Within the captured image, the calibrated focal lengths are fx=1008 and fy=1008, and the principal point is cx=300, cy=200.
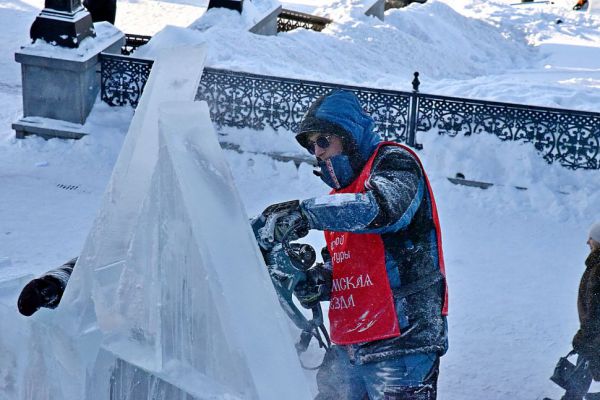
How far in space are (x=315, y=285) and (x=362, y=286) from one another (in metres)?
0.33

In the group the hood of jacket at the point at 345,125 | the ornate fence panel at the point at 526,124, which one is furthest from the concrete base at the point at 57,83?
the hood of jacket at the point at 345,125

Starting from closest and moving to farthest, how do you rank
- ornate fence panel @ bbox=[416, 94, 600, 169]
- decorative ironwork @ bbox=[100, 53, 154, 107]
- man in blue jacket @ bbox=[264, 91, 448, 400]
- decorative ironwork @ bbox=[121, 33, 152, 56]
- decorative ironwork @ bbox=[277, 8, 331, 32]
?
man in blue jacket @ bbox=[264, 91, 448, 400]
ornate fence panel @ bbox=[416, 94, 600, 169]
decorative ironwork @ bbox=[100, 53, 154, 107]
decorative ironwork @ bbox=[121, 33, 152, 56]
decorative ironwork @ bbox=[277, 8, 331, 32]

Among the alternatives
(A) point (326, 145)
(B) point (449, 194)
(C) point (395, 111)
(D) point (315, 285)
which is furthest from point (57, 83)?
(A) point (326, 145)

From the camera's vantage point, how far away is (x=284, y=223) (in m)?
3.28

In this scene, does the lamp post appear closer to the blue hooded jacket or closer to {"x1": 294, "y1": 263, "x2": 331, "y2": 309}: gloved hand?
{"x1": 294, "y1": 263, "x2": 331, "y2": 309}: gloved hand

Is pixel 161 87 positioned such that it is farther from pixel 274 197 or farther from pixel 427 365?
pixel 274 197

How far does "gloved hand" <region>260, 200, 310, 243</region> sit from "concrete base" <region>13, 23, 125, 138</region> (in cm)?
775

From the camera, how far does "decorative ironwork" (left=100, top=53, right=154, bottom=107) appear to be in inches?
428

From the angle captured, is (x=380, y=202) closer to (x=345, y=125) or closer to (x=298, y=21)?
(x=345, y=125)

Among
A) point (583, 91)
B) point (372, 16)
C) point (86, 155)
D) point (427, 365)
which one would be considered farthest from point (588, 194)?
point (372, 16)

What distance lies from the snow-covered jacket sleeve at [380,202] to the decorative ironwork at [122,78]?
7.55m

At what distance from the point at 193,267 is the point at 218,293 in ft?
0.36

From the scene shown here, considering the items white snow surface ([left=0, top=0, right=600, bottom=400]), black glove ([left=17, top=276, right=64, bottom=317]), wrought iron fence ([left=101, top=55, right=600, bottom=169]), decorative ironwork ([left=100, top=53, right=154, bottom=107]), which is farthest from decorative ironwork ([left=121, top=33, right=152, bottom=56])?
black glove ([left=17, top=276, right=64, bottom=317])

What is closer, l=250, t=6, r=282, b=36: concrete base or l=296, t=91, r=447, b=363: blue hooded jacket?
l=296, t=91, r=447, b=363: blue hooded jacket
